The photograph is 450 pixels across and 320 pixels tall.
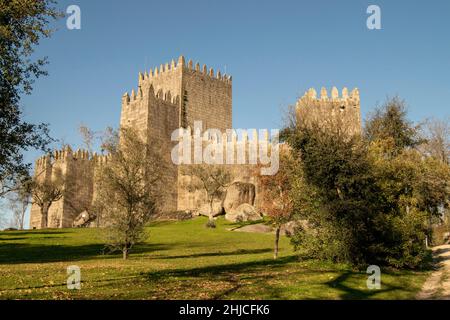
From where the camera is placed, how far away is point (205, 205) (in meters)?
58.2

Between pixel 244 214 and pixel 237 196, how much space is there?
3689 mm

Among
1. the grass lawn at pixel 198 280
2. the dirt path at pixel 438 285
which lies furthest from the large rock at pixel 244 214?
the dirt path at pixel 438 285

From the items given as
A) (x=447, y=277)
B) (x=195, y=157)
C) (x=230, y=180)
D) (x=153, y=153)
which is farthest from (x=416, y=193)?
(x=195, y=157)

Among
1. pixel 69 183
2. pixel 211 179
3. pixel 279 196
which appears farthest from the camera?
pixel 69 183

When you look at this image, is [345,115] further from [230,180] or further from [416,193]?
[416,193]

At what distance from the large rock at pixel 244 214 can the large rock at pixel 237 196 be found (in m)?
1.60

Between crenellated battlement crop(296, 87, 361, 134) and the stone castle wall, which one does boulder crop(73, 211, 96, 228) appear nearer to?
the stone castle wall

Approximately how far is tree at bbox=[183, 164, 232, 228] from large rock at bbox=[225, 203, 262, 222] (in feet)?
7.34

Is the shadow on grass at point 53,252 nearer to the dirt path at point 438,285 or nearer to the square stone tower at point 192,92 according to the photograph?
the dirt path at point 438,285

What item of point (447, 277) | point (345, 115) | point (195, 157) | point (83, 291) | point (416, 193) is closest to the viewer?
point (83, 291)

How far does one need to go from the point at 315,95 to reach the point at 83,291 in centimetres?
4107

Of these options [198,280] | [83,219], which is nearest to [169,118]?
[83,219]

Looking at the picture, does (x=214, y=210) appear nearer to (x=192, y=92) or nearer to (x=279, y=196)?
(x=192, y=92)

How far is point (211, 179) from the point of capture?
5447 centimetres
